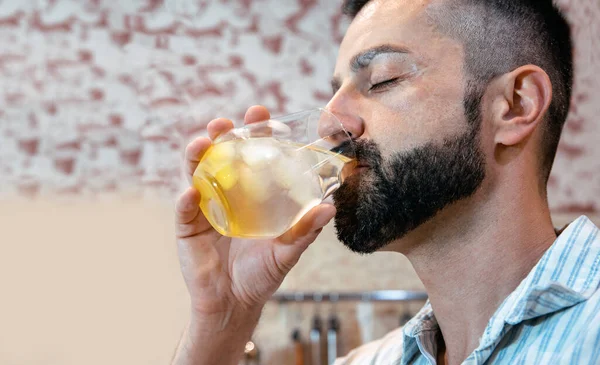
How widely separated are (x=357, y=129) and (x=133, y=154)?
5.60ft

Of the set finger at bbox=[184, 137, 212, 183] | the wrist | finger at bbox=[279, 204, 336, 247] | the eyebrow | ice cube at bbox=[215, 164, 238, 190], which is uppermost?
the eyebrow

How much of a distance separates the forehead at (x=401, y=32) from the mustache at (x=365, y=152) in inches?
7.3

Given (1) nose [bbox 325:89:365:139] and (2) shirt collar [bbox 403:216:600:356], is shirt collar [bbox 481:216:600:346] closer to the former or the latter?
(2) shirt collar [bbox 403:216:600:356]

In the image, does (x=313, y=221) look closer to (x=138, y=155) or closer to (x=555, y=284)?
(x=555, y=284)

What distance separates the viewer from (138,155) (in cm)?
273

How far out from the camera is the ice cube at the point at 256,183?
1.03m

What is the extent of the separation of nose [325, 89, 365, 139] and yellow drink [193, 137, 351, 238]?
11 cm

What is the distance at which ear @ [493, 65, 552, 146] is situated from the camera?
1.23 metres

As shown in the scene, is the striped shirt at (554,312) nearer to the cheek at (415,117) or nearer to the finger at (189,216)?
the cheek at (415,117)

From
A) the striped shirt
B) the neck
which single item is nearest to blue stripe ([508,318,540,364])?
the striped shirt

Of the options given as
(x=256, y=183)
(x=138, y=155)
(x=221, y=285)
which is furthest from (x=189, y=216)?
(x=138, y=155)

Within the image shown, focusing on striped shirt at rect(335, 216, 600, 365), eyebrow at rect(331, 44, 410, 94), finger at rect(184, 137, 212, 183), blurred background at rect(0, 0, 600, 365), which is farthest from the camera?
blurred background at rect(0, 0, 600, 365)

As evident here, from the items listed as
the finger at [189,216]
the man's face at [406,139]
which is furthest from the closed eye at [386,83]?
the finger at [189,216]

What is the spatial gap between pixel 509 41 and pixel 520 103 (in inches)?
4.8
